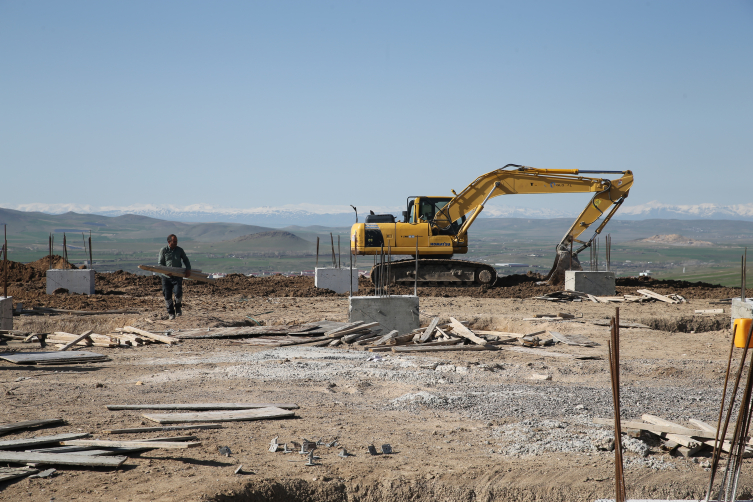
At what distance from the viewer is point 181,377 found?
824 cm

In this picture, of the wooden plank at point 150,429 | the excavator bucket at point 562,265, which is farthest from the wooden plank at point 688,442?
the excavator bucket at point 562,265

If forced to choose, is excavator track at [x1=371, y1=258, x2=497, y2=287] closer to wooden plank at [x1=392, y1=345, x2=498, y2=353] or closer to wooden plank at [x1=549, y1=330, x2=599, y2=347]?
wooden plank at [x1=549, y1=330, x2=599, y2=347]

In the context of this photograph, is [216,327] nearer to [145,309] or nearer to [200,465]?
[145,309]

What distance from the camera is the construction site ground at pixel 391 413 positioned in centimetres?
472

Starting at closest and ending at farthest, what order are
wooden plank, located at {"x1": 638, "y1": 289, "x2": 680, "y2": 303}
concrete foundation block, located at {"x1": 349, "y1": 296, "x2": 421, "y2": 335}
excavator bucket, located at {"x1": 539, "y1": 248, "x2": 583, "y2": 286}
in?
concrete foundation block, located at {"x1": 349, "y1": 296, "x2": 421, "y2": 335}
wooden plank, located at {"x1": 638, "y1": 289, "x2": 680, "y2": 303}
excavator bucket, located at {"x1": 539, "y1": 248, "x2": 583, "y2": 286}

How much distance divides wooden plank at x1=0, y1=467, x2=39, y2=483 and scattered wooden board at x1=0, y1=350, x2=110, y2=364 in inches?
203

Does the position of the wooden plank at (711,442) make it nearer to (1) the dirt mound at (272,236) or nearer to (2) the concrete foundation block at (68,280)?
(2) the concrete foundation block at (68,280)

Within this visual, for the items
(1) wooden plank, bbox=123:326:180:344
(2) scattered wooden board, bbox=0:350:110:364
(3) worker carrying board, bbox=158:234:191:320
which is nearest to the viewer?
(2) scattered wooden board, bbox=0:350:110:364

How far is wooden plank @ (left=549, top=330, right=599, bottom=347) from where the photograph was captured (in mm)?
11107

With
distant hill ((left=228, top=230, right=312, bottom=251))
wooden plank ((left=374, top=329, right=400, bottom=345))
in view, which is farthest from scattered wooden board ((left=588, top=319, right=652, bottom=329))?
distant hill ((left=228, top=230, right=312, bottom=251))

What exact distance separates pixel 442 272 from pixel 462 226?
1633 mm

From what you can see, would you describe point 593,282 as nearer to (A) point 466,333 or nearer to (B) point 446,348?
(A) point 466,333

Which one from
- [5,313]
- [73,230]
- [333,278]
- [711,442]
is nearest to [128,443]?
[711,442]

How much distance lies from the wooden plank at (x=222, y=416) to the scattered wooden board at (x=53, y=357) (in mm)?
4113
